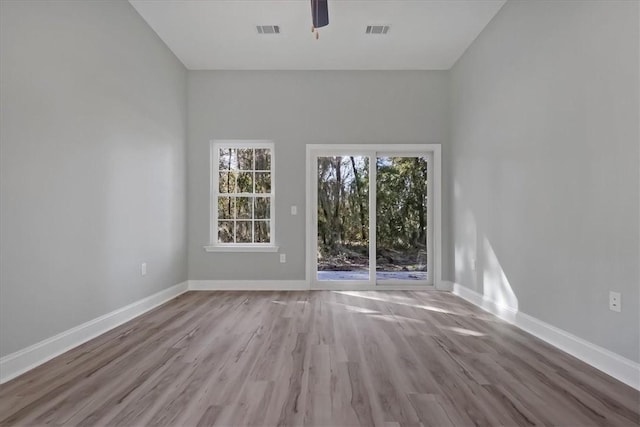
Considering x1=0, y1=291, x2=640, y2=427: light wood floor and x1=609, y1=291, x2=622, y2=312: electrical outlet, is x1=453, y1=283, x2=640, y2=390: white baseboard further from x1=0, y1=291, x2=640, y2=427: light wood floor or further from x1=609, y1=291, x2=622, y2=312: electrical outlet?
x1=609, y1=291, x2=622, y2=312: electrical outlet

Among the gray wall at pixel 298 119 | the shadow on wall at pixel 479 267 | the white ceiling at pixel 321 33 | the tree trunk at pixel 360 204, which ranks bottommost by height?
the shadow on wall at pixel 479 267

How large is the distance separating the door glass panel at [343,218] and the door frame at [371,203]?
0.25 feet

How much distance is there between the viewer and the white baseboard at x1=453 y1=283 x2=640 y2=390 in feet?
6.72

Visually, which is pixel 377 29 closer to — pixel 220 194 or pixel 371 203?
pixel 371 203

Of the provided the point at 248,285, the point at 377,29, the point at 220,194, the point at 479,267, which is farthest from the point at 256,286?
the point at 377,29

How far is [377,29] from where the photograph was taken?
3900mm

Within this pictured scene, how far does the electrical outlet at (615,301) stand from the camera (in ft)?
6.98

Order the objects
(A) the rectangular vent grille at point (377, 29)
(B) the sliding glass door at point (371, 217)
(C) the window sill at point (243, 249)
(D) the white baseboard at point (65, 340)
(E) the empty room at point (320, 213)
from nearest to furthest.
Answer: (E) the empty room at point (320, 213) → (D) the white baseboard at point (65, 340) → (A) the rectangular vent grille at point (377, 29) → (C) the window sill at point (243, 249) → (B) the sliding glass door at point (371, 217)

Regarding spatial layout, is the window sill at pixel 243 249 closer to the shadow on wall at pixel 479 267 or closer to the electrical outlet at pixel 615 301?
the shadow on wall at pixel 479 267

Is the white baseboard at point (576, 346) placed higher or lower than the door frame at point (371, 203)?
lower

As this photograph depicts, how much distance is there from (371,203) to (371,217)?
196 millimetres

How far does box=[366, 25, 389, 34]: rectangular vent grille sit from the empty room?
2 cm

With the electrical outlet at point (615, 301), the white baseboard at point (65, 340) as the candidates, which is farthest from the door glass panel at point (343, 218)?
the electrical outlet at point (615, 301)

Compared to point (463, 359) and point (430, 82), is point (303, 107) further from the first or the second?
point (463, 359)
